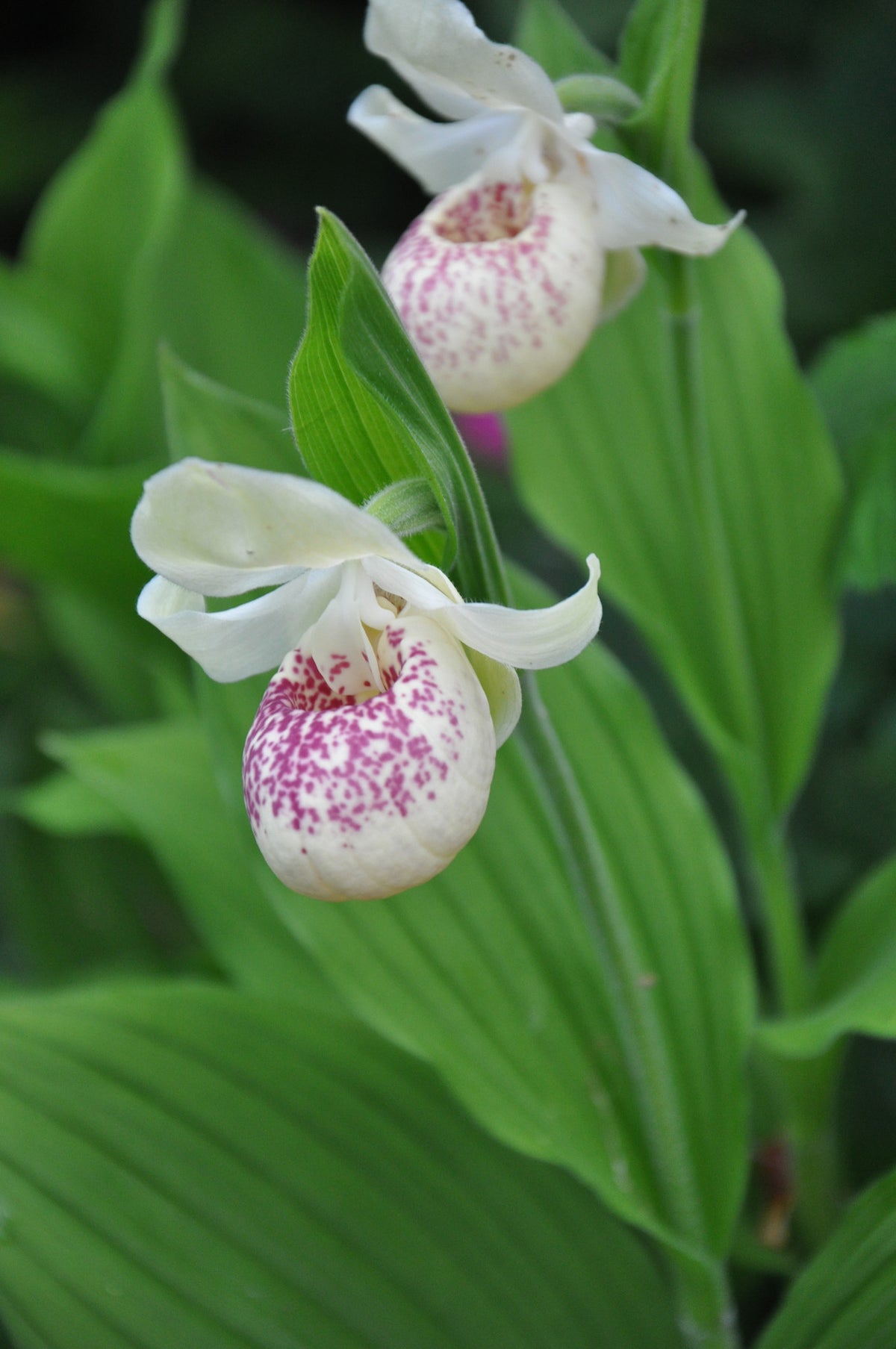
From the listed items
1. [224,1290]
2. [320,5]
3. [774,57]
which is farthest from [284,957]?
[320,5]

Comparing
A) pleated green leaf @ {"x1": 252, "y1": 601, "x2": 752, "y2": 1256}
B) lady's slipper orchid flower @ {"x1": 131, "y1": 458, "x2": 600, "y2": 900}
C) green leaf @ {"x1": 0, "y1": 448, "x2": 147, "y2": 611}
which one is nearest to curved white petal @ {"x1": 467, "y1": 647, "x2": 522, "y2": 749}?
lady's slipper orchid flower @ {"x1": 131, "y1": 458, "x2": 600, "y2": 900}

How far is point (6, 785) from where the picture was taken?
1503mm

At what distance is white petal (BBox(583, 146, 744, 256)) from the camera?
72 centimetres

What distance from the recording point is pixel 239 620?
1.96ft

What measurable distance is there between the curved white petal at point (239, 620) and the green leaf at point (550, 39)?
67 cm

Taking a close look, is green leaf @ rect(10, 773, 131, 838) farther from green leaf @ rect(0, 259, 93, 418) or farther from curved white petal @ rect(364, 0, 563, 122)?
curved white petal @ rect(364, 0, 563, 122)

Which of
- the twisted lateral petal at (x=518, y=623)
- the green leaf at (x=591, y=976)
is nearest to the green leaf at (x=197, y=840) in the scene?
the green leaf at (x=591, y=976)

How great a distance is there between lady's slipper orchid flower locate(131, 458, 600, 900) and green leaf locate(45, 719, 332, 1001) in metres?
0.51

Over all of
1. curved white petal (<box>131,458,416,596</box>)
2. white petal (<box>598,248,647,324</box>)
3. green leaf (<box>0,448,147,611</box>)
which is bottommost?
green leaf (<box>0,448,147,611</box>)

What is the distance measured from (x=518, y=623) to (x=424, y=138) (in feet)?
1.65

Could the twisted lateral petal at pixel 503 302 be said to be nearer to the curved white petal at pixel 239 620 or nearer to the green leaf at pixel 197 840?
the curved white petal at pixel 239 620

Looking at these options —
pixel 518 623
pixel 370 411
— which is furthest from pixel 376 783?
pixel 370 411

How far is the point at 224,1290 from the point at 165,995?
0.64 ft

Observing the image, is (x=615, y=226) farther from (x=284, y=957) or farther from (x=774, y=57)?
(x=774, y=57)
